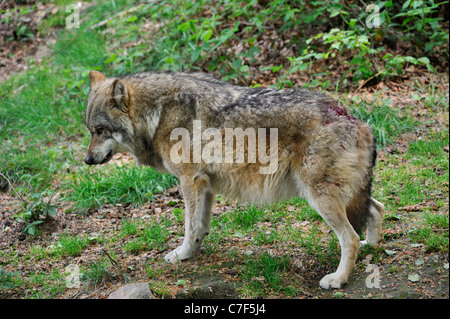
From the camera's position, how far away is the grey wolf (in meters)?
3.97

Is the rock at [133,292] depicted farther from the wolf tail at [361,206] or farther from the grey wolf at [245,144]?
the wolf tail at [361,206]

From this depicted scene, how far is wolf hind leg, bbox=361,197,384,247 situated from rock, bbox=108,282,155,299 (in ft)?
7.13

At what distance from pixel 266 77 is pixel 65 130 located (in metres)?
3.75

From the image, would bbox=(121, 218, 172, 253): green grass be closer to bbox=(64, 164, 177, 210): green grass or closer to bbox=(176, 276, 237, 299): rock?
bbox=(64, 164, 177, 210): green grass

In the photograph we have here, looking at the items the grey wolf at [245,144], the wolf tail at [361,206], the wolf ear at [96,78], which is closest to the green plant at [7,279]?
the grey wolf at [245,144]

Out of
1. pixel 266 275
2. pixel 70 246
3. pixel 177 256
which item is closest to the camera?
pixel 266 275

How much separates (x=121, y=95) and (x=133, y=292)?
1915mm

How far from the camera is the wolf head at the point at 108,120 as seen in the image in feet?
15.1

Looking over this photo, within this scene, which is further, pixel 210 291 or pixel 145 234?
pixel 145 234

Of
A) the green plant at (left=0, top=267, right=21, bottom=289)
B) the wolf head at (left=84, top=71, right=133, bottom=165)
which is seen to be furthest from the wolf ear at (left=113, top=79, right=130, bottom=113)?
the green plant at (left=0, top=267, right=21, bottom=289)

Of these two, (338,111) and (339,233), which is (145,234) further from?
(338,111)

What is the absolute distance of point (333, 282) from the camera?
397 cm

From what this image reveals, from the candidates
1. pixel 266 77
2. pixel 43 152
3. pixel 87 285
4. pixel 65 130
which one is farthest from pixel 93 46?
pixel 87 285

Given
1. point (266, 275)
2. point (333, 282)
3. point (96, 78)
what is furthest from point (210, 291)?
point (96, 78)
